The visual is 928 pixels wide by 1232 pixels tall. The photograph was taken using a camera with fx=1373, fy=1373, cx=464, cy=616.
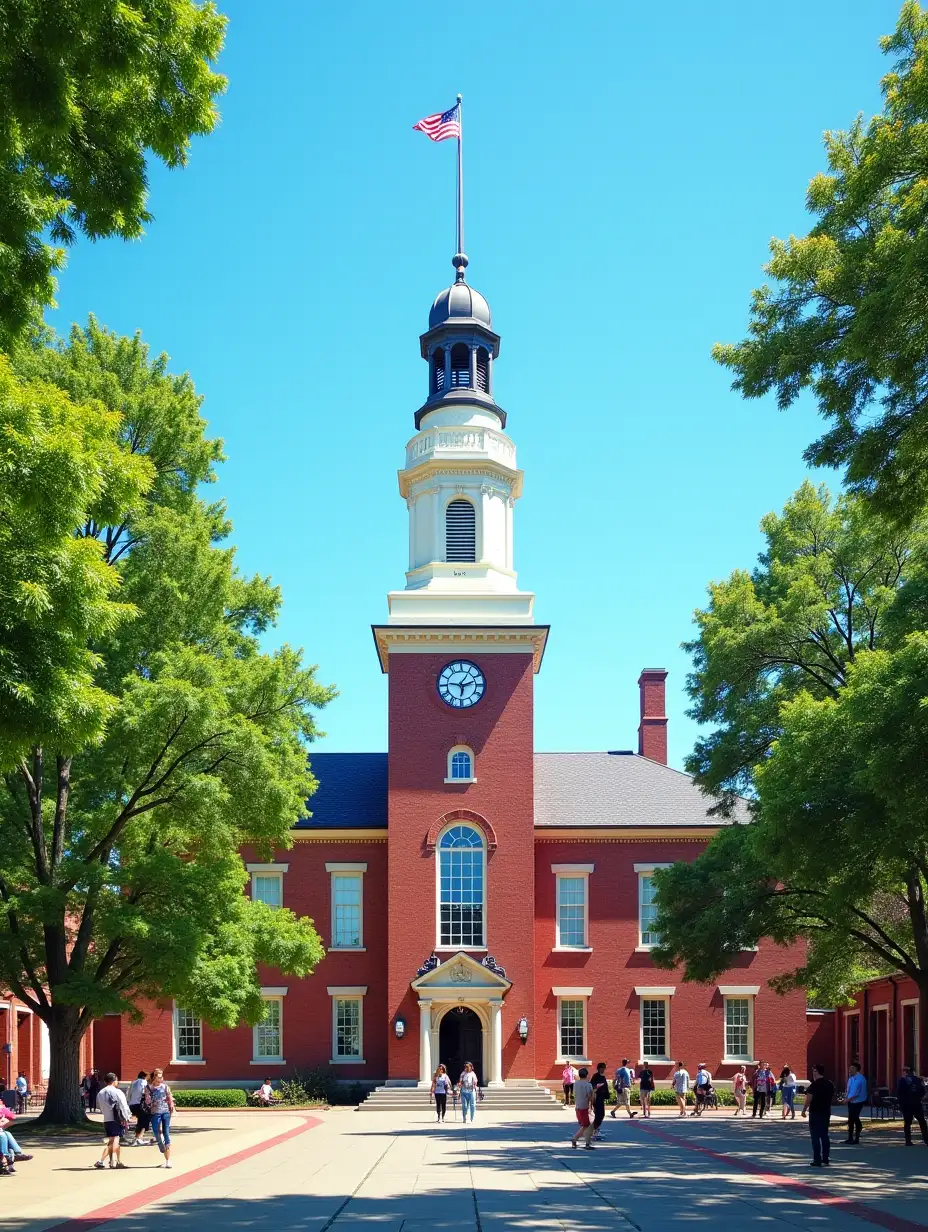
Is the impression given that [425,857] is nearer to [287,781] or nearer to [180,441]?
[287,781]

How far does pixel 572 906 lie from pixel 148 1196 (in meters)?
29.0

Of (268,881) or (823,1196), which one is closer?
(823,1196)

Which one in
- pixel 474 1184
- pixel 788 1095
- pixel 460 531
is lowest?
pixel 788 1095

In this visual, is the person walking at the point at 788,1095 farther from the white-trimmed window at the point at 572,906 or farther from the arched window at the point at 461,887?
the arched window at the point at 461,887

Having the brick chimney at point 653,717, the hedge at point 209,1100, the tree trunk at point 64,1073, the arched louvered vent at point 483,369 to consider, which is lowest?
the hedge at point 209,1100

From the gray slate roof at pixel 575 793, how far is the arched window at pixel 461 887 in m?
3.11

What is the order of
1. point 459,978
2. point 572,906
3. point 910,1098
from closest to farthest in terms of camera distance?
point 910,1098, point 459,978, point 572,906

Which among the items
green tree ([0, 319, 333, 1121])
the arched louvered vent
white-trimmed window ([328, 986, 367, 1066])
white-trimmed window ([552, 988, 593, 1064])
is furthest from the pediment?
the arched louvered vent

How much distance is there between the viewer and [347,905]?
45.4 metres

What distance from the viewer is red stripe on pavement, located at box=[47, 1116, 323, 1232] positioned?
1467cm

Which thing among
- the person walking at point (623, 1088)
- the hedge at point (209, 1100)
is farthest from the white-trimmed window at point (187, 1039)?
the person walking at point (623, 1088)

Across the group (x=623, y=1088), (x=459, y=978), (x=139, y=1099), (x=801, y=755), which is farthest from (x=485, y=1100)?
(x=801, y=755)

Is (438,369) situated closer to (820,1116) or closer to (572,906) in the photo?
(572,906)

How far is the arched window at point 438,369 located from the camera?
47.0 m
